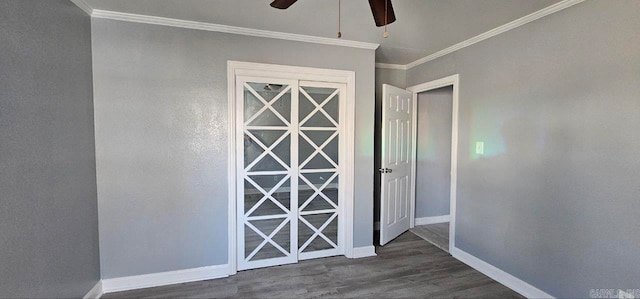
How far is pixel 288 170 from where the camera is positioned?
9.23 feet

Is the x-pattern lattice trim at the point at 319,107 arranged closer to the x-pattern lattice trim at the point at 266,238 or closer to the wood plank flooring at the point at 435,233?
the x-pattern lattice trim at the point at 266,238

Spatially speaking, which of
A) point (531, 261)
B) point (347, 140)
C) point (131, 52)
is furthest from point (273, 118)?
point (531, 261)

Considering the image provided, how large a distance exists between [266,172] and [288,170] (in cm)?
23

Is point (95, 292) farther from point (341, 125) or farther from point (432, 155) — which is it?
point (432, 155)

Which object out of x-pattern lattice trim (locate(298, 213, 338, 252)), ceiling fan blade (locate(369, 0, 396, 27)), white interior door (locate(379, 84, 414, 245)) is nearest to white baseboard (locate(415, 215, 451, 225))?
white interior door (locate(379, 84, 414, 245))

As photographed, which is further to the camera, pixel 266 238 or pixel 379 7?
pixel 266 238

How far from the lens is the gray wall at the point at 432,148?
399 centimetres

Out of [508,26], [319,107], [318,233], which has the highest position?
[508,26]

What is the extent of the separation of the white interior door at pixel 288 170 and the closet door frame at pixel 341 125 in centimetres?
4

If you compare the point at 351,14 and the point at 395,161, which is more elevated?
the point at 351,14

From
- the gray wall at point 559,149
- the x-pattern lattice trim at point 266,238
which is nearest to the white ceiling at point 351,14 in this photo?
the gray wall at point 559,149

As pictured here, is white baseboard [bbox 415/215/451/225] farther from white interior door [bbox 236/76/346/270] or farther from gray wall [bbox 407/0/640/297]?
white interior door [bbox 236/76/346/270]

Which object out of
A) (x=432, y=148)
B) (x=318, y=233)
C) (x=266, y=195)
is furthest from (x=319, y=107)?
(x=432, y=148)

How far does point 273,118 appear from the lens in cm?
275
